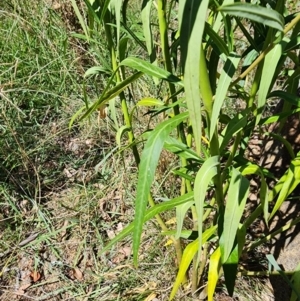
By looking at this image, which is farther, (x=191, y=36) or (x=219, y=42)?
(x=219, y=42)

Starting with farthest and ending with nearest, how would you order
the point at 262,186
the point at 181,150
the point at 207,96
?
the point at 181,150 → the point at 262,186 → the point at 207,96

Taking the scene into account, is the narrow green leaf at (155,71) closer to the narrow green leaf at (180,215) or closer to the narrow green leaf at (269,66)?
the narrow green leaf at (269,66)

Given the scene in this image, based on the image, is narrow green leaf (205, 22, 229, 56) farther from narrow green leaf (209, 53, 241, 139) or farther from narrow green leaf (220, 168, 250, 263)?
narrow green leaf (220, 168, 250, 263)

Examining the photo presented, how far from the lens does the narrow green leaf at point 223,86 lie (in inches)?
26.5

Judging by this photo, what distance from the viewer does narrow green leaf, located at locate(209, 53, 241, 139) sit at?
67 centimetres

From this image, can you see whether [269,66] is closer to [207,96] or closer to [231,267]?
[207,96]

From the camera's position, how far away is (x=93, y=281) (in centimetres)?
164

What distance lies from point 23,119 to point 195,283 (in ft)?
4.06

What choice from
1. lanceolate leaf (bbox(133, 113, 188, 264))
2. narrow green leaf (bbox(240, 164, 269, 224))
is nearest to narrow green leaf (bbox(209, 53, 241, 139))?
lanceolate leaf (bbox(133, 113, 188, 264))

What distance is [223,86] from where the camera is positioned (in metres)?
0.70

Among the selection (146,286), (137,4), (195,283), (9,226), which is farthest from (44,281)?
(137,4)

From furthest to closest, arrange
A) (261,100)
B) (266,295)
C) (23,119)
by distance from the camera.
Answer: (23,119) → (266,295) → (261,100)

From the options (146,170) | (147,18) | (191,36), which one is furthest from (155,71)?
(191,36)

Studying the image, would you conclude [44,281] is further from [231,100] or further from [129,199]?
[231,100]
